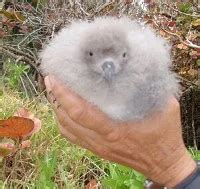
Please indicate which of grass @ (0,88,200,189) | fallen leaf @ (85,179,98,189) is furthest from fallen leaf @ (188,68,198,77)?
fallen leaf @ (85,179,98,189)

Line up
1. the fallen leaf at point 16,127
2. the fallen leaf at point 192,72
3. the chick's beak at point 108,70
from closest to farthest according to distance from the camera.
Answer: the chick's beak at point 108,70
the fallen leaf at point 16,127
the fallen leaf at point 192,72

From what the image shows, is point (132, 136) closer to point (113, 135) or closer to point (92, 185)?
point (113, 135)

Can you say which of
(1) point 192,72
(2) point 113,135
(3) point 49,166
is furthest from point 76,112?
(1) point 192,72

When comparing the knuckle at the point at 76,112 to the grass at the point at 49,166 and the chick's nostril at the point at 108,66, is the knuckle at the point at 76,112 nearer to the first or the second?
the chick's nostril at the point at 108,66

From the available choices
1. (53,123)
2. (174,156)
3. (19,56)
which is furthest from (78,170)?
(19,56)

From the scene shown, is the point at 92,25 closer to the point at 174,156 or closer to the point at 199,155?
the point at 174,156

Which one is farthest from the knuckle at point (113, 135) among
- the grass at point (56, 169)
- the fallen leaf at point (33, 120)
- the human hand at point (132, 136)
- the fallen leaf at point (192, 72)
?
the fallen leaf at point (192, 72)
